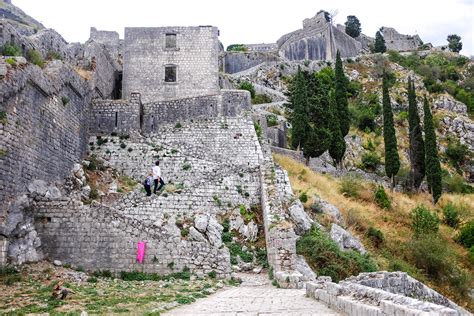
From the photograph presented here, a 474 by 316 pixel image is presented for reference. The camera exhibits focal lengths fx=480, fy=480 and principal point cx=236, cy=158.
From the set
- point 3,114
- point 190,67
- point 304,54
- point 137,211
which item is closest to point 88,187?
point 137,211

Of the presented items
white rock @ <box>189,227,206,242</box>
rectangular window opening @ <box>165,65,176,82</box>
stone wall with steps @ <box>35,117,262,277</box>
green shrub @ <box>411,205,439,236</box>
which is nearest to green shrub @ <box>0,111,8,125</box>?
stone wall with steps @ <box>35,117,262,277</box>

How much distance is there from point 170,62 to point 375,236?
612 inches

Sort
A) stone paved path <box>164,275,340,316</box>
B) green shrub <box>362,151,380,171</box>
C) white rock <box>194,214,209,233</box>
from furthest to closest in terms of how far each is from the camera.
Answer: green shrub <box>362,151,380,171</box>, white rock <box>194,214,209,233</box>, stone paved path <box>164,275,340,316</box>

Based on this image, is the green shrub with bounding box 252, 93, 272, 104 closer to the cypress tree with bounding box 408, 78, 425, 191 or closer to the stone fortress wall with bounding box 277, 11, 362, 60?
the cypress tree with bounding box 408, 78, 425, 191

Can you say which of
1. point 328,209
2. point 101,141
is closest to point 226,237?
point 328,209

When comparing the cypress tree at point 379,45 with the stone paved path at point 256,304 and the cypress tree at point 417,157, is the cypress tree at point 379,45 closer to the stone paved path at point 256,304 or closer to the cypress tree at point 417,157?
the cypress tree at point 417,157

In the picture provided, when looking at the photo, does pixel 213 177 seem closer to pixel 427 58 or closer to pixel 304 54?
pixel 304 54

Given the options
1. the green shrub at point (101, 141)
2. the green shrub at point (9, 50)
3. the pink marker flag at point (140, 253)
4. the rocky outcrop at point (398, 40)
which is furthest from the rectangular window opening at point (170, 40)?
the rocky outcrop at point (398, 40)

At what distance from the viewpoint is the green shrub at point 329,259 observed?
1719cm

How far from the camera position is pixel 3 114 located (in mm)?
15328

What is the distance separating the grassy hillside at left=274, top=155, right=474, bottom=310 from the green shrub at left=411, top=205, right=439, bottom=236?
1.38ft

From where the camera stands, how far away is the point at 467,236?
2906 centimetres

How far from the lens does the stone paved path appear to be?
9672mm

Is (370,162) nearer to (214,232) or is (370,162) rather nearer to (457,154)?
(457,154)
